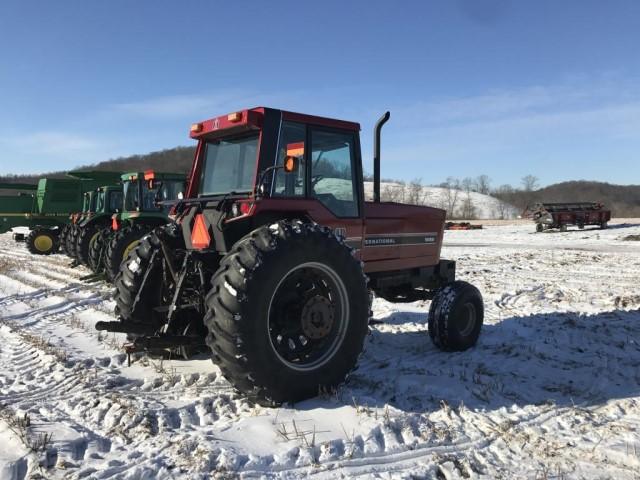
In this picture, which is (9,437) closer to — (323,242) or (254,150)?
(323,242)

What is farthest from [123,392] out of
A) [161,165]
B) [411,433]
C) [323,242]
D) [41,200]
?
[161,165]

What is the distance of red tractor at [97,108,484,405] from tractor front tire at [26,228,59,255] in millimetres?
15995

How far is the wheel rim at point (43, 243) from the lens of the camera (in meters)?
18.7

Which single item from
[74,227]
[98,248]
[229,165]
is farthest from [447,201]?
[229,165]

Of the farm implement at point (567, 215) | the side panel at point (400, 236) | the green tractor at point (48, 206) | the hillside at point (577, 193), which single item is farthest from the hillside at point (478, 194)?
the side panel at point (400, 236)

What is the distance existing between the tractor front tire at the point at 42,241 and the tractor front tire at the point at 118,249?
10361 mm

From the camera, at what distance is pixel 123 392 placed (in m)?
4.06

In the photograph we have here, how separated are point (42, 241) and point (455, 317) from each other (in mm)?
17606

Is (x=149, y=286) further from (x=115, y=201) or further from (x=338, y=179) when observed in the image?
(x=115, y=201)

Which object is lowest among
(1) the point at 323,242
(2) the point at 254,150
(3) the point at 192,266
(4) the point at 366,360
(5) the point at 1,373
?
(5) the point at 1,373

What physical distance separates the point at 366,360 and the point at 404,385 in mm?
790

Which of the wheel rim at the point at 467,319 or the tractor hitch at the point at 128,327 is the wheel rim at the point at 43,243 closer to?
the tractor hitch at the point at 128,327

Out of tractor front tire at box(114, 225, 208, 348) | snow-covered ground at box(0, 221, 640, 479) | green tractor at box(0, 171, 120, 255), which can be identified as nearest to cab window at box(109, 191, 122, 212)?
green tractor at box(0, 171, 120, 255)

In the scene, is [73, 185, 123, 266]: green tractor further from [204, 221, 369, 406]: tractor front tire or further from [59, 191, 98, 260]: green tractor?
[204, 221, 369, 406]: tractor front tire
